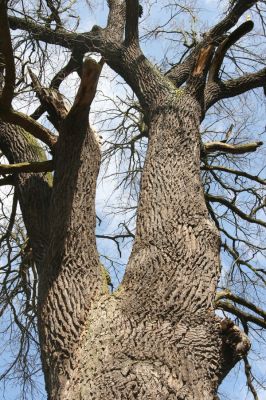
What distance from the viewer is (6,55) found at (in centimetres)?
326

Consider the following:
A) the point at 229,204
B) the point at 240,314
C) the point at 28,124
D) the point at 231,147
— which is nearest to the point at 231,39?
the point at 231,147

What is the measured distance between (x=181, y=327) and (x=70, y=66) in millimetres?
3435

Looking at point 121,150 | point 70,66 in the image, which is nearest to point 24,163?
point 70,66

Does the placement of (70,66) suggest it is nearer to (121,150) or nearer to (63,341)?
(121,150)

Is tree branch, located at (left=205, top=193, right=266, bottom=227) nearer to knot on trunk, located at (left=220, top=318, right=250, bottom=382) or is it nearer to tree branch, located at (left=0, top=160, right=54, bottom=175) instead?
tree branch, located at (left=0, top=160, right=54, bottom=175)

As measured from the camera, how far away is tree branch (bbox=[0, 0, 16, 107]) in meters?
3.06

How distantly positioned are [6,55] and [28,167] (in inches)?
29.4

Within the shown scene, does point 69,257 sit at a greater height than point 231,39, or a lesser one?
lesser

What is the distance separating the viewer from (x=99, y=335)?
2760 millimetres

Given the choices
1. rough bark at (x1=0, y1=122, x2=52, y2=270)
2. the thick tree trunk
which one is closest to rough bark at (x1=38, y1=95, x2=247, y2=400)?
the thick tree trunk

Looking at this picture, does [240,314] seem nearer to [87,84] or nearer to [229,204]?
[229,204]

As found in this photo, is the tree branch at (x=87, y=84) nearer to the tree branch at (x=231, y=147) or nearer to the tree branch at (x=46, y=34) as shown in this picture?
the tree branch at (x=46, y=34)

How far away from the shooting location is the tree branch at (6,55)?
3064 mm

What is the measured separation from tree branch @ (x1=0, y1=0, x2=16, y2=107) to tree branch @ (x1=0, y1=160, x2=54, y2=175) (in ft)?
1.30
